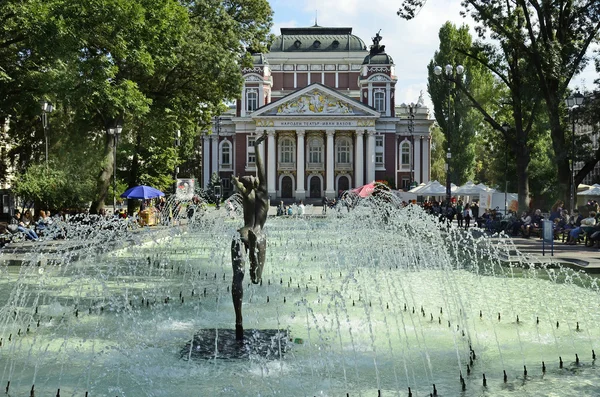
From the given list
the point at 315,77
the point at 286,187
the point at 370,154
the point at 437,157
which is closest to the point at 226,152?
the point at 286,187

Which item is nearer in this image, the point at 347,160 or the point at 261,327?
the point at 261,327

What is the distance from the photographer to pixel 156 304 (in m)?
11.5

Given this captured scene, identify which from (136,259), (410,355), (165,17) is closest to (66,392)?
(410,355)

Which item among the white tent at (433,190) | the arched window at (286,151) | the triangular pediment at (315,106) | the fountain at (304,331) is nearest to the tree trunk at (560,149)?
the fountain at (304,331)

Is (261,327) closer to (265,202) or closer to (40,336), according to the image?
(265,202)

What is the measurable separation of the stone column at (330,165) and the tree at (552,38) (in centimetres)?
4447

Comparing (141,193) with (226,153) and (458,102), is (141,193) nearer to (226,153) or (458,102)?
(458,102)

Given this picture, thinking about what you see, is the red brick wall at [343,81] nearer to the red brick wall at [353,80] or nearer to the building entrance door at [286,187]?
the red brick wall at [353,80]

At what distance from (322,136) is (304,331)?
63.9 meters

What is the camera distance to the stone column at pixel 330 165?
7000 cm

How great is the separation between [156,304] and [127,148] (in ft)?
84.5

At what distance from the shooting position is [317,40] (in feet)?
266

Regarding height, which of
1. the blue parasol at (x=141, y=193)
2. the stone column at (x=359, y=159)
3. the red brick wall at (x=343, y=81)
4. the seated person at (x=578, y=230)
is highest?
the red brick wall at (x=343, y=81)

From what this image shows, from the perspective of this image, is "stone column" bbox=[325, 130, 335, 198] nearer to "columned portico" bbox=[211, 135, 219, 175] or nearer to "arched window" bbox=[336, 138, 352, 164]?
"arched window" bbox=[336, 138, 352, 164]
